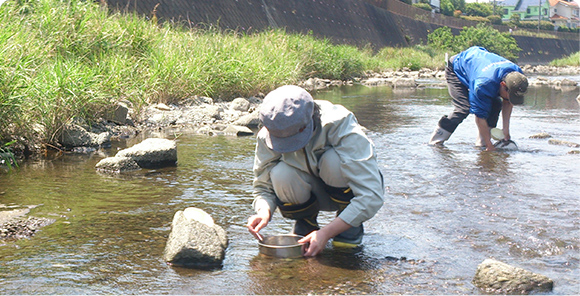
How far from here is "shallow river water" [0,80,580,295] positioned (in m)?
2.45

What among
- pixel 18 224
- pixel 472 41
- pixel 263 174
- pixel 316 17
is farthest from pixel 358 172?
pixel 472 41

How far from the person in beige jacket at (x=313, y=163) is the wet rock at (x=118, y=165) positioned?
212 cm

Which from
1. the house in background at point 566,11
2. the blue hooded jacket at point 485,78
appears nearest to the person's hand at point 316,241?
the blue hooded jacket at point 485,78

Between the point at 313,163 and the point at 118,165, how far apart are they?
244 cm

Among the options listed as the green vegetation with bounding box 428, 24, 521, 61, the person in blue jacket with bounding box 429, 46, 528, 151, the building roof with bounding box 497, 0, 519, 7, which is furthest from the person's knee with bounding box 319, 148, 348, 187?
the building roof with bounding box 497, 0, 519, 7

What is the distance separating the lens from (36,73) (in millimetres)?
5625

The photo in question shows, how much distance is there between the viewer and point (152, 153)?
4.74 meters

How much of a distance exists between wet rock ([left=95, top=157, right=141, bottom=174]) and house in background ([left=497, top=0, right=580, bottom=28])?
93.0m

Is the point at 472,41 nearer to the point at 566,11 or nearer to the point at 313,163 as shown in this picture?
the point at 313,163

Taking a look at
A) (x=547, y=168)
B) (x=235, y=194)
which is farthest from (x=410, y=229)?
(x=547, y=168)

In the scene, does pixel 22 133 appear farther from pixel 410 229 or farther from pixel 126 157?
pixel 410 229

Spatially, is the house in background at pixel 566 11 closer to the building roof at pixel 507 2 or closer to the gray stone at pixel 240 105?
the building roof at pixel 507 2

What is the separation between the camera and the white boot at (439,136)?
6.07m

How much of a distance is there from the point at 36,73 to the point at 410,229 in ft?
13.4
